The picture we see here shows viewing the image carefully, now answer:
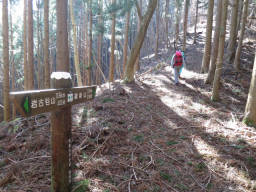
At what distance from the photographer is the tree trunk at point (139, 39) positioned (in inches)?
309

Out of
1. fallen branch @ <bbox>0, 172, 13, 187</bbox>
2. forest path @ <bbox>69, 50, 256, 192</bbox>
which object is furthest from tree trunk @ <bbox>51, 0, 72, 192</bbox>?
fallen branch @ <bbox>0, 172, 13, 187</bbox>

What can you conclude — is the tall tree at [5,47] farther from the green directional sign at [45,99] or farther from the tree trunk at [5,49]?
the green directional sign at [45,99]

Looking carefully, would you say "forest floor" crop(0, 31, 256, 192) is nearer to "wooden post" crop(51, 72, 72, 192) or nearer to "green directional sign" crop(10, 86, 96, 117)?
"wooden post" crop(51, 72, 72, 192)

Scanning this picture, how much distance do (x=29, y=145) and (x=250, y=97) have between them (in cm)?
514

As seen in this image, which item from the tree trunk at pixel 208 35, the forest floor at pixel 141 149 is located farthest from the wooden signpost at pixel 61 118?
the tree trunk at pixel 208 35

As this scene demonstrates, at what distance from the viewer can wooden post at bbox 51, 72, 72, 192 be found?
2.22 meters

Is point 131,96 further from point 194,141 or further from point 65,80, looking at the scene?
point 65,80

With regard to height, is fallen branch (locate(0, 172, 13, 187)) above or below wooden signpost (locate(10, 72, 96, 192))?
below

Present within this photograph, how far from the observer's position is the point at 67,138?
2.31m

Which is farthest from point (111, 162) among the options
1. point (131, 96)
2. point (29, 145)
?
point (131, 96)

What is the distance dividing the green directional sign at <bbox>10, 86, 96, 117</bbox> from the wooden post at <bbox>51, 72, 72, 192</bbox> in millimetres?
101

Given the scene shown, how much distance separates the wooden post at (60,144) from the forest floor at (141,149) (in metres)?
0.28

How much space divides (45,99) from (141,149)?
2.30 meters

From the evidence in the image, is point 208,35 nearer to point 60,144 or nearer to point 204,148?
point 204,148
